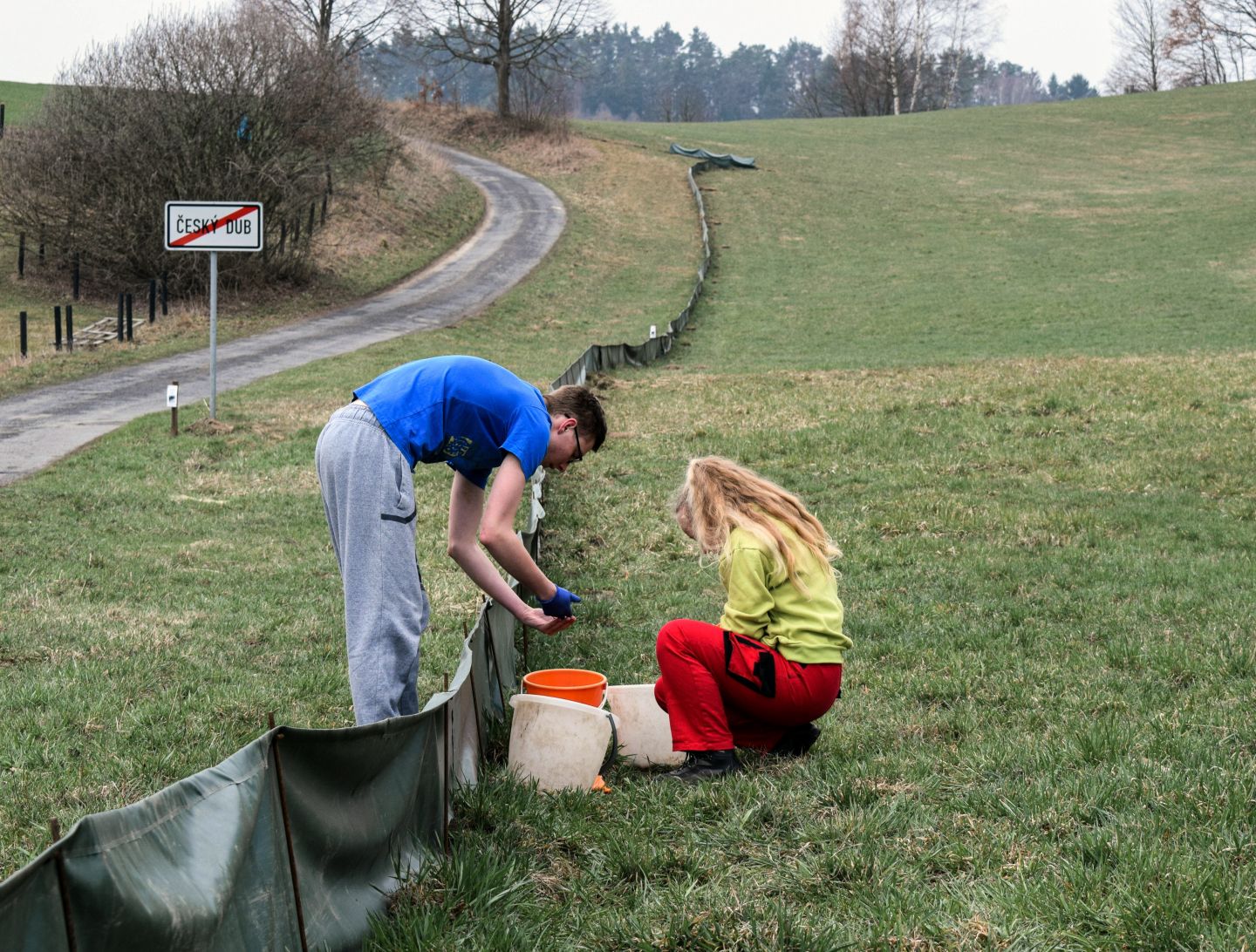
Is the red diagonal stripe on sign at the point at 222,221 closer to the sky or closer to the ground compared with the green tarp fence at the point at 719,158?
closer to the ground

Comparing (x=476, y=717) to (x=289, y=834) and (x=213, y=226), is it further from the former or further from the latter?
(x=213, y=226)

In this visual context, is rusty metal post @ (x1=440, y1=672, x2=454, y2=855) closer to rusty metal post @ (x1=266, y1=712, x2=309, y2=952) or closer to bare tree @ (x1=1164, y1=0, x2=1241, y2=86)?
rusty metal post @ (x1=266, y1=712, x2=309, y2=952)

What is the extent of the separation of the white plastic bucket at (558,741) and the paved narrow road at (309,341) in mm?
9526

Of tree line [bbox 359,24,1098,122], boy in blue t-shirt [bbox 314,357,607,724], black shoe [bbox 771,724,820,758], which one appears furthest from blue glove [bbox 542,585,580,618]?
tree line [bbox 359,24,1098,122]

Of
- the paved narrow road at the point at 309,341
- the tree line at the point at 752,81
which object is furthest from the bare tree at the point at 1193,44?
the paved narrow road at the point at 309,341

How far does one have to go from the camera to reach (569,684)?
528 cm

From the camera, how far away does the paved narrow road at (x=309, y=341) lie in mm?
15513

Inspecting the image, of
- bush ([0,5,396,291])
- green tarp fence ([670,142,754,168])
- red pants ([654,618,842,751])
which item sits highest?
green tarp fence ([670,142,754,168])

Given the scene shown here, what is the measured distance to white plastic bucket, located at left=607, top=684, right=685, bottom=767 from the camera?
17.0 feet

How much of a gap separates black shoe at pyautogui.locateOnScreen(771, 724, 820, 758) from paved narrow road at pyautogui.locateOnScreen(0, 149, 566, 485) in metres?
10.0

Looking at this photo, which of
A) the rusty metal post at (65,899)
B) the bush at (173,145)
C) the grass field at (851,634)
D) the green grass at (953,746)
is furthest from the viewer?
the bush at (173,145)

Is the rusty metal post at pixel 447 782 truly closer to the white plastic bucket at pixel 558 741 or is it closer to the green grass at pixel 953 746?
the green grass at pixel 953 746

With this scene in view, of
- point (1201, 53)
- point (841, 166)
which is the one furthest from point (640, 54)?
point (841, 166)

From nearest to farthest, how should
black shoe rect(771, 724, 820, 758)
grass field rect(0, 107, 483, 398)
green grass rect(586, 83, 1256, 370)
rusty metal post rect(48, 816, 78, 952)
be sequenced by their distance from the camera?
rusty metal post rect(48, 816, 78, 952) → black shoe rect(771, 724, 820, 758) → grass field rect(0, 107, 483, 398) → green grass rect(586, 83, 1256, 370)
